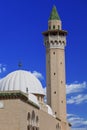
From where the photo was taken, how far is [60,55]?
4016 centimetres

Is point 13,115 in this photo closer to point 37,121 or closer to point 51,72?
point 37,121

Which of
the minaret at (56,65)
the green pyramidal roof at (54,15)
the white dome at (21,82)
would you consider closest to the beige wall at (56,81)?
the minaret at (56,65)

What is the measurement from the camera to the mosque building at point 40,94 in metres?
20.6

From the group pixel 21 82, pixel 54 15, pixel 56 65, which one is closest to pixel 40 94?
pixel 21 82

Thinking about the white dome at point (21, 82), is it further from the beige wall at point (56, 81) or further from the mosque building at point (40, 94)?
the beige wall at point (56, 81)

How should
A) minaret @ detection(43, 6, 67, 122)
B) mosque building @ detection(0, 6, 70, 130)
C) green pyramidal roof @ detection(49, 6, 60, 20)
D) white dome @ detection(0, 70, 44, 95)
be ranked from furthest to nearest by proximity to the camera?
green pyramidal roof @ detection(49, 6, 60, 20) → minaret @ detection(43, 6, 67, 122) → white dome @ detection(0, 70, 44, 95) → mosque building @ detection(0, 6, 70, 130)

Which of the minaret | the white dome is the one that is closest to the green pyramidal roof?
the minaret

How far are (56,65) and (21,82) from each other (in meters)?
10.4

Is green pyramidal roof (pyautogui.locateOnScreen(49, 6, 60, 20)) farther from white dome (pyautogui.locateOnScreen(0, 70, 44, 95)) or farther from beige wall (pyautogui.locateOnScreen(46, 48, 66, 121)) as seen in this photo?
white dome (pyautogui.locateOnScreen(0, 70, 44, 95))

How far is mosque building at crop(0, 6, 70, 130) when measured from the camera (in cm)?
2061

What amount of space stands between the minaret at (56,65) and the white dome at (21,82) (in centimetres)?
748

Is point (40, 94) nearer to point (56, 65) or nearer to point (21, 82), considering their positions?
point (21, 82)

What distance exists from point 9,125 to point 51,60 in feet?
66.1

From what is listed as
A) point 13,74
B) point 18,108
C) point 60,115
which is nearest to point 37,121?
point 18,108
